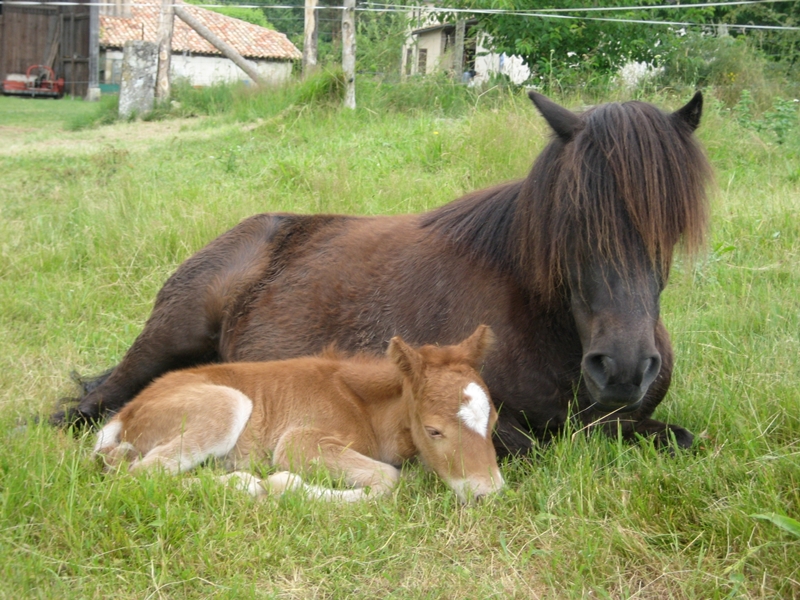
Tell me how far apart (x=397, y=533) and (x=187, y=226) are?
15.4 ft

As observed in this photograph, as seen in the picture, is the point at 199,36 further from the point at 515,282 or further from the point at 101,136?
the point at 515,282

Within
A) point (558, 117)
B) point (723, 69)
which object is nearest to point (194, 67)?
point (723, 69)

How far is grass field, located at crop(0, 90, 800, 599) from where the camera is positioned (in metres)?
2.52

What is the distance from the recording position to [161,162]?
1072cm

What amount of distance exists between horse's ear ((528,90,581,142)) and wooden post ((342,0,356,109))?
334 inches

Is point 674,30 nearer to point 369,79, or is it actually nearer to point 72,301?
point 369,79

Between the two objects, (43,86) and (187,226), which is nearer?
(187,226)

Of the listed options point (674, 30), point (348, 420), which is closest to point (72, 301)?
point (348, 420)

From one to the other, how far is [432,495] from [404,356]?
1.92ft

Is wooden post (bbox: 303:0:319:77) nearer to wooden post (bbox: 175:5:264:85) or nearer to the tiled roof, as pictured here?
wooden post (bbox: 175:5:264:85)

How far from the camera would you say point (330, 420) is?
3.61m

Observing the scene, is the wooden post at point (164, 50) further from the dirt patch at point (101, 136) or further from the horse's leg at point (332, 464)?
the horse's leg at point (332, 464)

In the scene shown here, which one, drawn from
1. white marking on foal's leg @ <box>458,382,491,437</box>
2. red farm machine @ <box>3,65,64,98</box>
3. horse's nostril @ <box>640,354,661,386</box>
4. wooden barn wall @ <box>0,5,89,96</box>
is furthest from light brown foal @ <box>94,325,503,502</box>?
wooden barn wall @ <box>0,5,89,96</box>

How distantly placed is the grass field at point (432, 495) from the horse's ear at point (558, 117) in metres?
0.85
